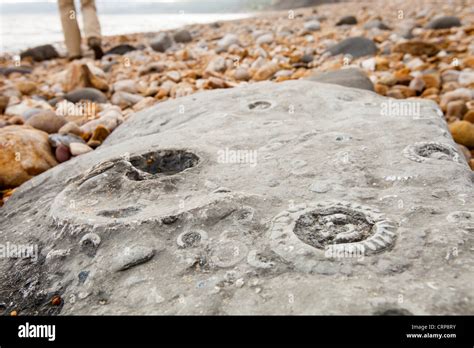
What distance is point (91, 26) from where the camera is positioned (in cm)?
962

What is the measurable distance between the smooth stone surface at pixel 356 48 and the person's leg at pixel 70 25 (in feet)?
16.5

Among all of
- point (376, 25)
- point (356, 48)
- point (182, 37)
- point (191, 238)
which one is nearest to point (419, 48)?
point (356, 48)

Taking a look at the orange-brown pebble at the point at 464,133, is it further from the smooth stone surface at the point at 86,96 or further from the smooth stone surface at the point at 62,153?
the smooth stone surface at the point at 86,96

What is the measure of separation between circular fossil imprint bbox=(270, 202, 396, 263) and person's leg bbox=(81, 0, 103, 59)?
8630 mm

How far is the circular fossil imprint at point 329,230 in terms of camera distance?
163cm

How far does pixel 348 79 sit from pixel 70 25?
6.58 m

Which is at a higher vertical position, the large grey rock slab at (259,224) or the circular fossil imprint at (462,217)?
the circular fossil imprint at (462,217)

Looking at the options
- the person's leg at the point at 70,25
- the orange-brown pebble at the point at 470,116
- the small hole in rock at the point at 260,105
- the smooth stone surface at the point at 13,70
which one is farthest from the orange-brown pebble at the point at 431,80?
the smooth stone surface at the point at 13,70

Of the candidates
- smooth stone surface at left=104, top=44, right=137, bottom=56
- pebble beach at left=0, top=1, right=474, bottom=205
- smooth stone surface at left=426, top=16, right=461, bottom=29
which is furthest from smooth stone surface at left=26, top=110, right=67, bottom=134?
smooth stone surface at left=426, top=16, right=461, bottom=29

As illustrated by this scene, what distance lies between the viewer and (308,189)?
82.4 inches
